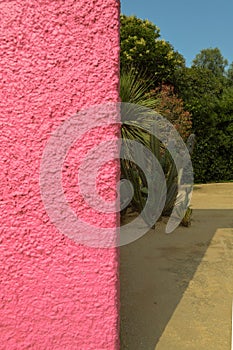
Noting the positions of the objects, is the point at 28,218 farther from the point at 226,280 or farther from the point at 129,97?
the point at 129,97

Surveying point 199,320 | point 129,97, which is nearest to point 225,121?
point 129,97

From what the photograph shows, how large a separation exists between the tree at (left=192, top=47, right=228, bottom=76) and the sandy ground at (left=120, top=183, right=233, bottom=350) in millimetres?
38368

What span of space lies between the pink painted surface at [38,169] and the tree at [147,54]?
375 inches

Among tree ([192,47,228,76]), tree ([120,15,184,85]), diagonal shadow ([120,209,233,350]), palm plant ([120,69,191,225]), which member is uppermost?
tree ([192,47,228,76])

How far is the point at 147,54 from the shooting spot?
36.9 feet

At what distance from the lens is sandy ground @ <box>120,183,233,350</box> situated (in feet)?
8.20

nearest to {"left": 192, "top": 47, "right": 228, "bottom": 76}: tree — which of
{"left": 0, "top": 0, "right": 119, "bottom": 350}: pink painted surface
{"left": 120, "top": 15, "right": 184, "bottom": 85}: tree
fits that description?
{"left": 120, "top": 15, "right": 184, "bottom": 85}: tree

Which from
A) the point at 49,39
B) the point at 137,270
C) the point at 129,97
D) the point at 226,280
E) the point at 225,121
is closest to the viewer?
the point at 49,39

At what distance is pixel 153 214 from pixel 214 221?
98cm

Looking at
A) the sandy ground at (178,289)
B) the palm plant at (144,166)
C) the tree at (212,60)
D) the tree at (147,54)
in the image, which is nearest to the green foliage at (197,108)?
the tree at (147,54)

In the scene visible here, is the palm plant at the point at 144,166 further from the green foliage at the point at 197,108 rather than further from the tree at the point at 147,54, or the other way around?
the tree at the point at 147,54

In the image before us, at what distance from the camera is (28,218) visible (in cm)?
165

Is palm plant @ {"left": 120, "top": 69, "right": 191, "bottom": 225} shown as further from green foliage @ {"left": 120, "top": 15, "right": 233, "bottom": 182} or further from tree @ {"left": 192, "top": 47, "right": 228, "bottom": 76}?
tree @ {"left": 192, "top": 47, "right": 228, "bottom": 76}

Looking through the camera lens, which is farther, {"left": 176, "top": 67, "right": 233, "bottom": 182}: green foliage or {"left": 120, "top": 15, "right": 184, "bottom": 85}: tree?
{"left": 120, "top": 15, "right": 184, "bottom": 85}: tree
